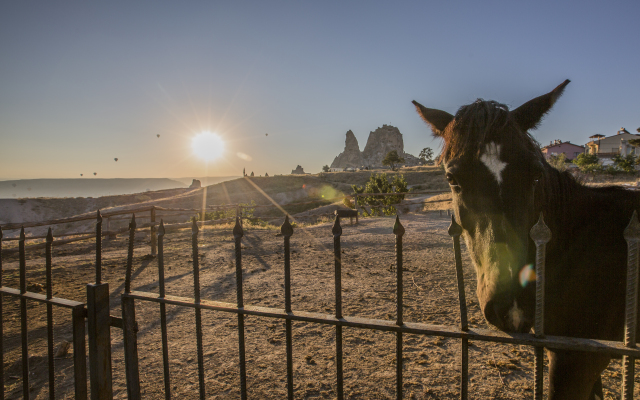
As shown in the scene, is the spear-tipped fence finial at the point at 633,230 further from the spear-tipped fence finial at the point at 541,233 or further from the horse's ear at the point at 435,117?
the horse's ear at the point at 435,117

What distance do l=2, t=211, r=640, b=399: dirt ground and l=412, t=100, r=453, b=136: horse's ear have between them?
86.2 inches

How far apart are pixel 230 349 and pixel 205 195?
1727 inches

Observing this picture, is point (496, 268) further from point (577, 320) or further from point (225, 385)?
point (225, 385)

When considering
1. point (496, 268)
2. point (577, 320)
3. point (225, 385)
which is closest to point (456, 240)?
point (496, 268)

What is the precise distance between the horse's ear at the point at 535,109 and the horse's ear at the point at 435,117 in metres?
0.42

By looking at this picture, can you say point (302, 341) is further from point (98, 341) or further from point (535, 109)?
point (535, 109)

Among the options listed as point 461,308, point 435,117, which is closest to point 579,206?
point 435,117

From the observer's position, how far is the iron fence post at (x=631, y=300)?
3.16ft

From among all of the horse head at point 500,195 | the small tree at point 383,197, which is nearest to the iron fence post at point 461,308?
the horse head at point 500,195

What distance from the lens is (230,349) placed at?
316 cm

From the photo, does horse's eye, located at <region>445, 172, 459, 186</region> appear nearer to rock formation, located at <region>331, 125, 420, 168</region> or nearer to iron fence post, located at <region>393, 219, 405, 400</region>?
iron fence post, located at <region>393, 219, 405, 400</region>

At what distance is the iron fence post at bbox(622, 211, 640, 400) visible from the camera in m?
0.96

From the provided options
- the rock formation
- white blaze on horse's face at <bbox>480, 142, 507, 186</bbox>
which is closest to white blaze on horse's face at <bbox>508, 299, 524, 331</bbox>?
white blaze on horse's face at <bbox>480, 142, 507, 186</bbox>

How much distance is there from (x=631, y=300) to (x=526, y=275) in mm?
375
